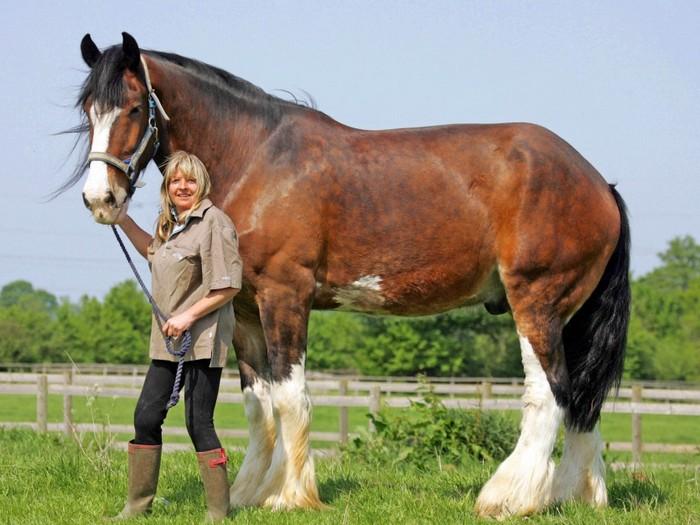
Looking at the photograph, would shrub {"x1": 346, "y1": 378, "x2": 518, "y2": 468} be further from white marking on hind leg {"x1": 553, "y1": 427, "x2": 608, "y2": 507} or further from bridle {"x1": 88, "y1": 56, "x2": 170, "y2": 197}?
bridle {"x1": 88, "y1": 56, "x2": 170, "y2": 197}

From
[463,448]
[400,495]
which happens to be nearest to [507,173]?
[400,495]

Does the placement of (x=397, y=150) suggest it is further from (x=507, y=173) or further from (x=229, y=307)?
(x=229, y=307)

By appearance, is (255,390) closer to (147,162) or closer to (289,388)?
(289,388)

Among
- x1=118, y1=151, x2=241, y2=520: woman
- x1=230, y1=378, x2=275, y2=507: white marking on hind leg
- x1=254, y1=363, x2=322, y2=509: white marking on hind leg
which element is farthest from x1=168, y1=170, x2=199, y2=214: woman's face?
x1=230, y1=378, x2=275, y2=507: white marking on hind leg

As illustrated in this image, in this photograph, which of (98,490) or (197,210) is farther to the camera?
(98,490)

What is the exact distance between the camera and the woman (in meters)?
4.70

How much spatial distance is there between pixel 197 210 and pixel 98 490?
203cm

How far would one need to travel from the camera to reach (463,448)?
8.34 m

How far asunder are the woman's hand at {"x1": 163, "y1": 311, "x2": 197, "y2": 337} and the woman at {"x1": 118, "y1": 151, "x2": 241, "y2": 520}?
0.12 feet

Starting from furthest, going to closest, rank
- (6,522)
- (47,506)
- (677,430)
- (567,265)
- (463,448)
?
(677,430) < (463,448) < (567,265) < (47,506) < (6,522)

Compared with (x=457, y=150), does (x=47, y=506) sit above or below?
below

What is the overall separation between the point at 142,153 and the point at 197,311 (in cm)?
100

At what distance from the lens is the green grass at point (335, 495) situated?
15.9ft

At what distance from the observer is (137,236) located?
516cm
